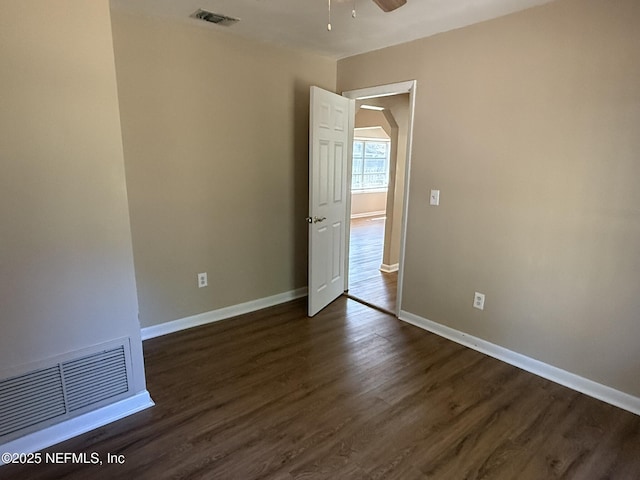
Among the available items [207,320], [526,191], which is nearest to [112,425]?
[207,320]

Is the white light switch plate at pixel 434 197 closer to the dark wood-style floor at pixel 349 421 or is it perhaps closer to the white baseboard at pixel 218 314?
the dark wood-style floor at pixel 349 421

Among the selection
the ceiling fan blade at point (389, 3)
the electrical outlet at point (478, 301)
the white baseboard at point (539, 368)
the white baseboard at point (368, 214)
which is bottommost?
the white baseboard at point (539, 368)

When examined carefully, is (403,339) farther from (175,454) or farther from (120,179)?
(120,179)

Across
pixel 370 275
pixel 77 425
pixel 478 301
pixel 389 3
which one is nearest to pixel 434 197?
pixel 478 301

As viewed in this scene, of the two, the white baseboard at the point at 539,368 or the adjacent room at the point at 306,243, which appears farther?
the white baseboard at the point at 539,368

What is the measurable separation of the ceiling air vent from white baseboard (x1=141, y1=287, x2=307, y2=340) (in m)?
2.27

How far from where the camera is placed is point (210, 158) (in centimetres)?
301

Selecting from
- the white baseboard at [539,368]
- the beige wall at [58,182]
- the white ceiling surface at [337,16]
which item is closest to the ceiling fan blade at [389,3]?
the white ceiling surface at [337,16]

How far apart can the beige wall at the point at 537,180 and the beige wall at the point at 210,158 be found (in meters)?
1.10

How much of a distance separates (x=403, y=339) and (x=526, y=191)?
143cm

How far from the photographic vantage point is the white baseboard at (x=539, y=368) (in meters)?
2.24

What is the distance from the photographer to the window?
862 cm

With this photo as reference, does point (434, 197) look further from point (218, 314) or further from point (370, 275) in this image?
point (218, 314)

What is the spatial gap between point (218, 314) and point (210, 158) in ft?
4.43
